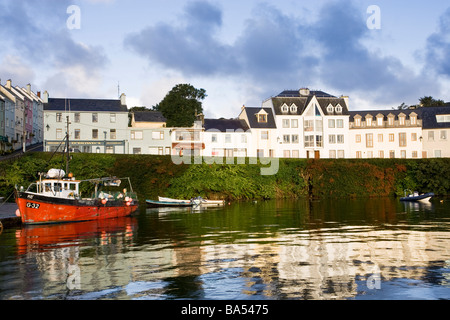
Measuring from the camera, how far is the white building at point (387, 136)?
97.2 m

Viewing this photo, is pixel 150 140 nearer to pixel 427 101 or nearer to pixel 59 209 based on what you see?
pixel 59 209

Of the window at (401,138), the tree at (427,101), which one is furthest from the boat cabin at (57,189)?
the tree at (427,101)

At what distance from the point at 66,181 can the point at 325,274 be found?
28.6m

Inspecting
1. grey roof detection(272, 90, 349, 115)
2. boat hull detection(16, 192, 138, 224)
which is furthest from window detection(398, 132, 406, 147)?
boat hull detection(16, 192, 138, 224)

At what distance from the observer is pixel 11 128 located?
93812mm

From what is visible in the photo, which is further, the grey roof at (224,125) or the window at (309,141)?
the window at (309,141)

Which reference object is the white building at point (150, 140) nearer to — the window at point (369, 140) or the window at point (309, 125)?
the window at point (309, 125)

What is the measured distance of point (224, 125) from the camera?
312 ft

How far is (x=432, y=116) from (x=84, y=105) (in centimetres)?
7163

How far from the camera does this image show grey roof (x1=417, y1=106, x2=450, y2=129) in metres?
98.1

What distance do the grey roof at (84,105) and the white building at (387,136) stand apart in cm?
4776
